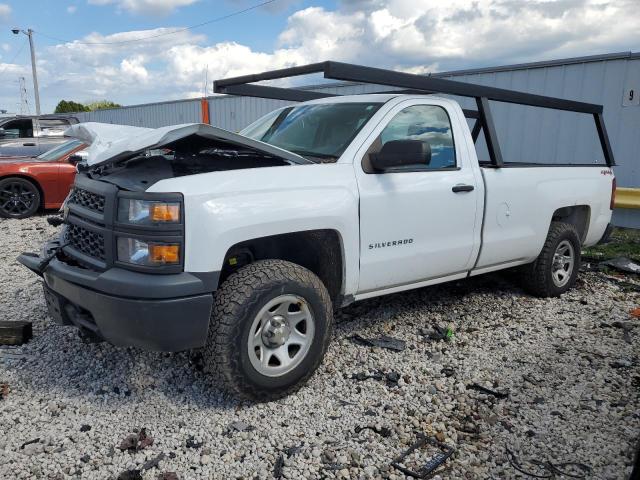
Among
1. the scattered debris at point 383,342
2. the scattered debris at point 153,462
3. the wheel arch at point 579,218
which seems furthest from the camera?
the wheel arch at point 579,218

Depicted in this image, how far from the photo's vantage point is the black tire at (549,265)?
5.14m

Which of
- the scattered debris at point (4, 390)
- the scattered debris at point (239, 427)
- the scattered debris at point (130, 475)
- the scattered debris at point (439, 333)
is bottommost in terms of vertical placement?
the scattered debris at point (439, 333)

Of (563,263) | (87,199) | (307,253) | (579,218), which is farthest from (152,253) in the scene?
(579,218)

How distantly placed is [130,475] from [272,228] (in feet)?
4.66

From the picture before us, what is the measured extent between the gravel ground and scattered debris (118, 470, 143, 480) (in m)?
0.06

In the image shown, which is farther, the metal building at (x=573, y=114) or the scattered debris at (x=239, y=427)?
the metal building at (x=573, y=114)

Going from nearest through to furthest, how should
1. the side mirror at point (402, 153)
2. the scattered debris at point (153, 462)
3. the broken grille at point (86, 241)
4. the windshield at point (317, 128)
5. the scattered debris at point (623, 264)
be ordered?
the scattered debris at point (153, 462)
the broken grille at point (86, 241)
the side mirror at point (402, 153)
the windshield at point (317, 128)
the scattered debris at point (623, 264)

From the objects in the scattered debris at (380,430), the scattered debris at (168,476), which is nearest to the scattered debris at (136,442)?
the scattered debris at (168,476)

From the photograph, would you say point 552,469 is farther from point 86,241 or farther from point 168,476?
point 86,241

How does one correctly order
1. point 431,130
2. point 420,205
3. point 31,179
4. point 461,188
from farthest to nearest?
point 31,179, point 431,130, point 461,188, point 420,205

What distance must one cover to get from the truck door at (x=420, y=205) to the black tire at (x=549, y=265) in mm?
1201

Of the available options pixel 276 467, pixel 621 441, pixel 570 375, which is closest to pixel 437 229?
pixel 570 375

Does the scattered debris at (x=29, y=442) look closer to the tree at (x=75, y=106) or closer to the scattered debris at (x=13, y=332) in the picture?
the scattered debris at (x=13, y=332)

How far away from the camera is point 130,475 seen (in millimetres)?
2555
